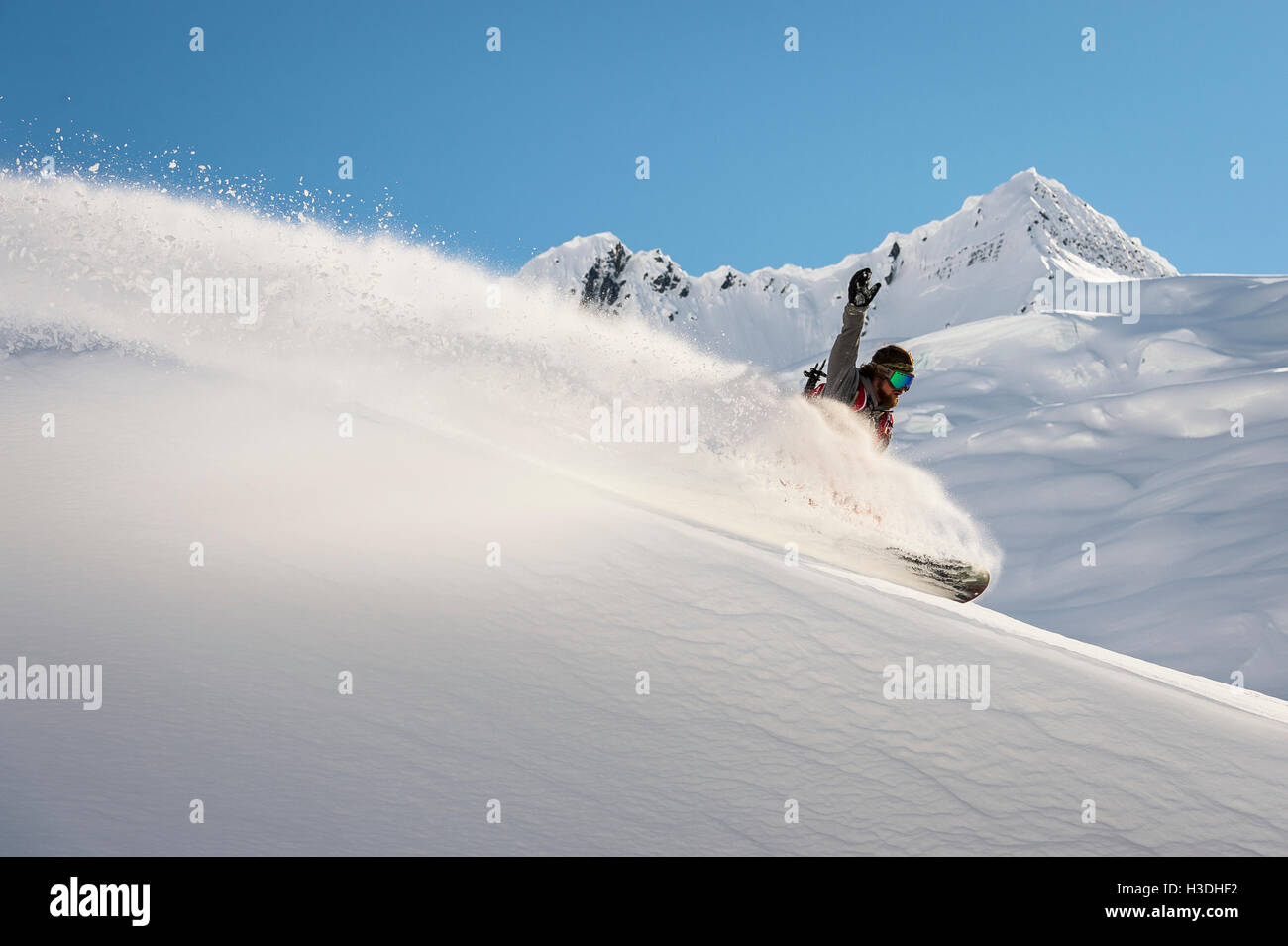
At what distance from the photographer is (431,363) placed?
9.46 m

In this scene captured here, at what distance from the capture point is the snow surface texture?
9.79 feet

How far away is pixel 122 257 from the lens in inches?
340

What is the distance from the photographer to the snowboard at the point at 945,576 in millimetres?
8672

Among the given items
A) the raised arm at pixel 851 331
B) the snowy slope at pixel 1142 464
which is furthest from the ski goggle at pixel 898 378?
the snowy slope at pixel 1142 464
